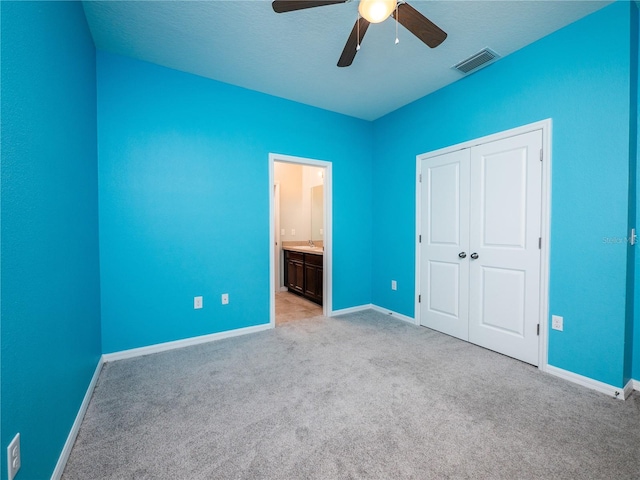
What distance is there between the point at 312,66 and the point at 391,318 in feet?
10.2

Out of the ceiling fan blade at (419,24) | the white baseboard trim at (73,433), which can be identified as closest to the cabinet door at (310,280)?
the white baseboard trim at (73,433)

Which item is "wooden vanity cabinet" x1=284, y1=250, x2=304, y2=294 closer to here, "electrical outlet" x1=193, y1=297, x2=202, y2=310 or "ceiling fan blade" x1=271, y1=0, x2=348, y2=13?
"electrical outlet" x1=193, y1=297, x2=202, y2=310

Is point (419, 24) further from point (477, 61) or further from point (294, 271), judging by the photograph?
point (294, 271)

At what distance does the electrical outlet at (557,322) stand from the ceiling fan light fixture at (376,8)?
2534 millimetres

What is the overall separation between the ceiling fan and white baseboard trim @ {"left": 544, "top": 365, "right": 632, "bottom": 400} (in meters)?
2.66

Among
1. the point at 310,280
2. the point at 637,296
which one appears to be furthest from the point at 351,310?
the point at 637,296

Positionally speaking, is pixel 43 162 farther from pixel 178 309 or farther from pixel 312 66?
pixel 312 66

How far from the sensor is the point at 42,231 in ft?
3.98

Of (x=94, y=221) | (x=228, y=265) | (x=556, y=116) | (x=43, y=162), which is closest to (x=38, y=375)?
(x=43, y=162)

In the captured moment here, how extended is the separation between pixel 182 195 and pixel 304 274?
8.08 feet

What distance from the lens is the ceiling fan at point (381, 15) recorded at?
56.4 inches

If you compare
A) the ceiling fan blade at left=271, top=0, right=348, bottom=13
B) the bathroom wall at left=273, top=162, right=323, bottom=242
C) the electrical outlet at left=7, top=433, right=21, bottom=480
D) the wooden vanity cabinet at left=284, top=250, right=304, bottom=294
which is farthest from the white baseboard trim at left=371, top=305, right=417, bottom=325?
the electrical outlet at left=7, top=433, right=21, bottom=480

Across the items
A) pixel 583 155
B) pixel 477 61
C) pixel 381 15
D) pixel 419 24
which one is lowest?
pixel 583 155

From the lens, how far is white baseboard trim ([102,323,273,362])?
2.51 metres
